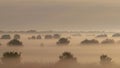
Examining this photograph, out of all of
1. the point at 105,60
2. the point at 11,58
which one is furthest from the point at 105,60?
the point at 11,58

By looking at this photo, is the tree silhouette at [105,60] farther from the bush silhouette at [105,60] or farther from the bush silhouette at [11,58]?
the bush silhouette at [11,58]

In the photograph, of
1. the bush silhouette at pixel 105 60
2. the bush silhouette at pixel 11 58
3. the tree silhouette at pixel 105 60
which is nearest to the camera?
the bush silhouette at pixel 11 58

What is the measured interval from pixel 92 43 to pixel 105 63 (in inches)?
1108

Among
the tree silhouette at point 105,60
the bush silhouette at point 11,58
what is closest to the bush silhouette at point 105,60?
the tree silhouette at point 105,60

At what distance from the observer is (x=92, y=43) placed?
73.1m

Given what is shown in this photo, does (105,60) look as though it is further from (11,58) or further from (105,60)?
(11,58)

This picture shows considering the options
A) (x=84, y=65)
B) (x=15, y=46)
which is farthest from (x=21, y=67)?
(x=15, y=46)

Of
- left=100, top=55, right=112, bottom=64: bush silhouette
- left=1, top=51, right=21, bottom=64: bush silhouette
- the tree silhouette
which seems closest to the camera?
left=1, top=51, right=21, bottom=64: bush silhouette

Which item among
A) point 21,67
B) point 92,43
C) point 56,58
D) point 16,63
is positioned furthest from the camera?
point 92,43

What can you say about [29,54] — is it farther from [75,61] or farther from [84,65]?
[84,65]

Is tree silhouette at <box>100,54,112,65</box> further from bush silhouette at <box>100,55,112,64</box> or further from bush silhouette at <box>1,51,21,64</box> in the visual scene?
bush silhouette at <box>1,51,21,64</box>

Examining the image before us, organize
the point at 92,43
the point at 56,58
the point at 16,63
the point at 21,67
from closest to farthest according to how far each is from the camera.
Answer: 1. the point at 21,67
2. the point at 16,63
3. the point at 56,58
4. the point at 92,43

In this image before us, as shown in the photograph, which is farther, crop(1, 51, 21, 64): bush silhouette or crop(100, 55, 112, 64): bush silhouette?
crop(100, 55, 112, 64): bush silhouette

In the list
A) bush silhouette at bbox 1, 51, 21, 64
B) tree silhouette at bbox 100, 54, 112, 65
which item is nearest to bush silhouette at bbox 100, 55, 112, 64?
tree silhouette at bbox 100, 54, 112, 65
